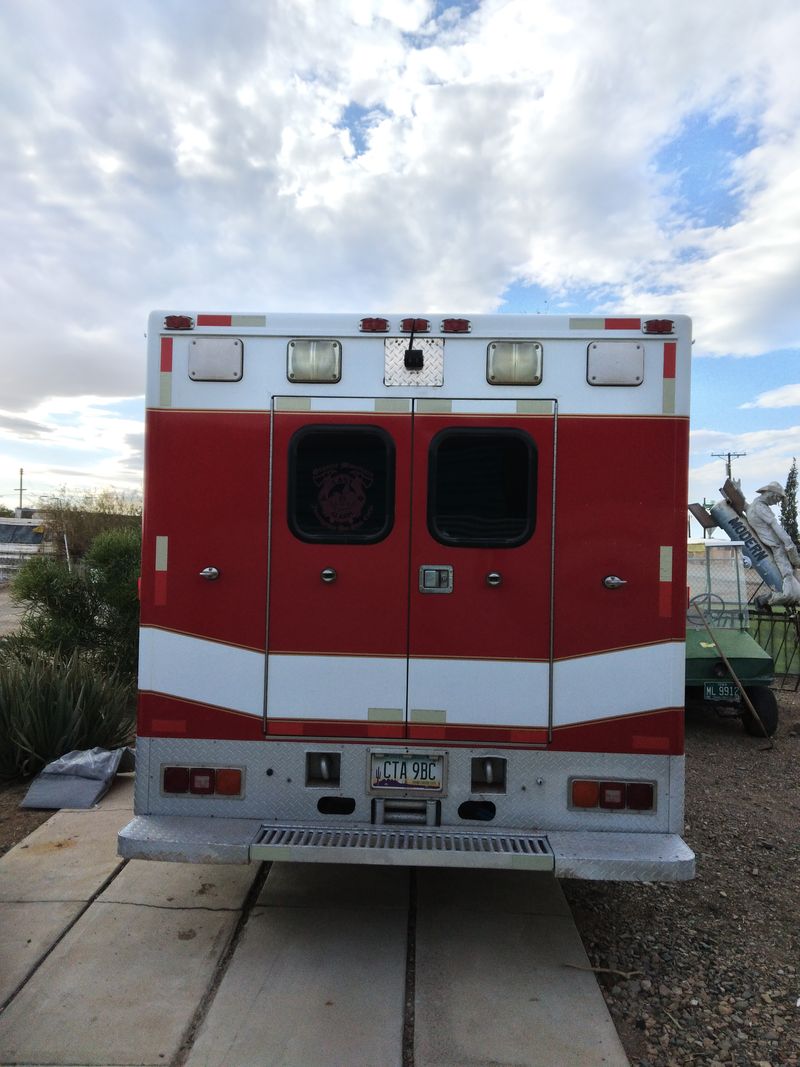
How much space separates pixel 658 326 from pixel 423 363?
1076 mm

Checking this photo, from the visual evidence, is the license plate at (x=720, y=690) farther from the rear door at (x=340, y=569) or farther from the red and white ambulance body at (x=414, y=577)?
the rear door at (x=340, y=569)

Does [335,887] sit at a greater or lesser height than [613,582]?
lesser

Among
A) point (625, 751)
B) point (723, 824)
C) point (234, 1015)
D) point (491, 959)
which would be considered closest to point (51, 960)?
point (234, 1015)

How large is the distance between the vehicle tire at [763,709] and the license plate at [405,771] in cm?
599

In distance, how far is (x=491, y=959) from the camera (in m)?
3.56

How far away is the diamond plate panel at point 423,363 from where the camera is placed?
3572 mm

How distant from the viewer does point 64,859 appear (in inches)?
178

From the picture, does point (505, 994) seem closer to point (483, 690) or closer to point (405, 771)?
point (405, 771)

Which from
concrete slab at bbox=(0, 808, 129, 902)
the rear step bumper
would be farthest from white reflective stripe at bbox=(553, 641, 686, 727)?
concrete slab at bbox=(0, 808, 129, 902)

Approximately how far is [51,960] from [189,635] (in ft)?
5.06

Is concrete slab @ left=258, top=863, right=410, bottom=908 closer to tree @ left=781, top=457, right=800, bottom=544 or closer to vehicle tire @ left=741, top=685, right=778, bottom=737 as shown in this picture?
vehicle tire @ left=741, top=685, right=778, bottom=737

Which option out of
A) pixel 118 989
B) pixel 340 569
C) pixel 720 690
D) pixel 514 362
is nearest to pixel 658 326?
pixel 514 362

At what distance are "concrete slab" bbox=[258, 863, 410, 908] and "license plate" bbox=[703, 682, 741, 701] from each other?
15.8 feet

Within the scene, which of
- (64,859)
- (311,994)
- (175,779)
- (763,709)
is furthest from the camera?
(763,709)
